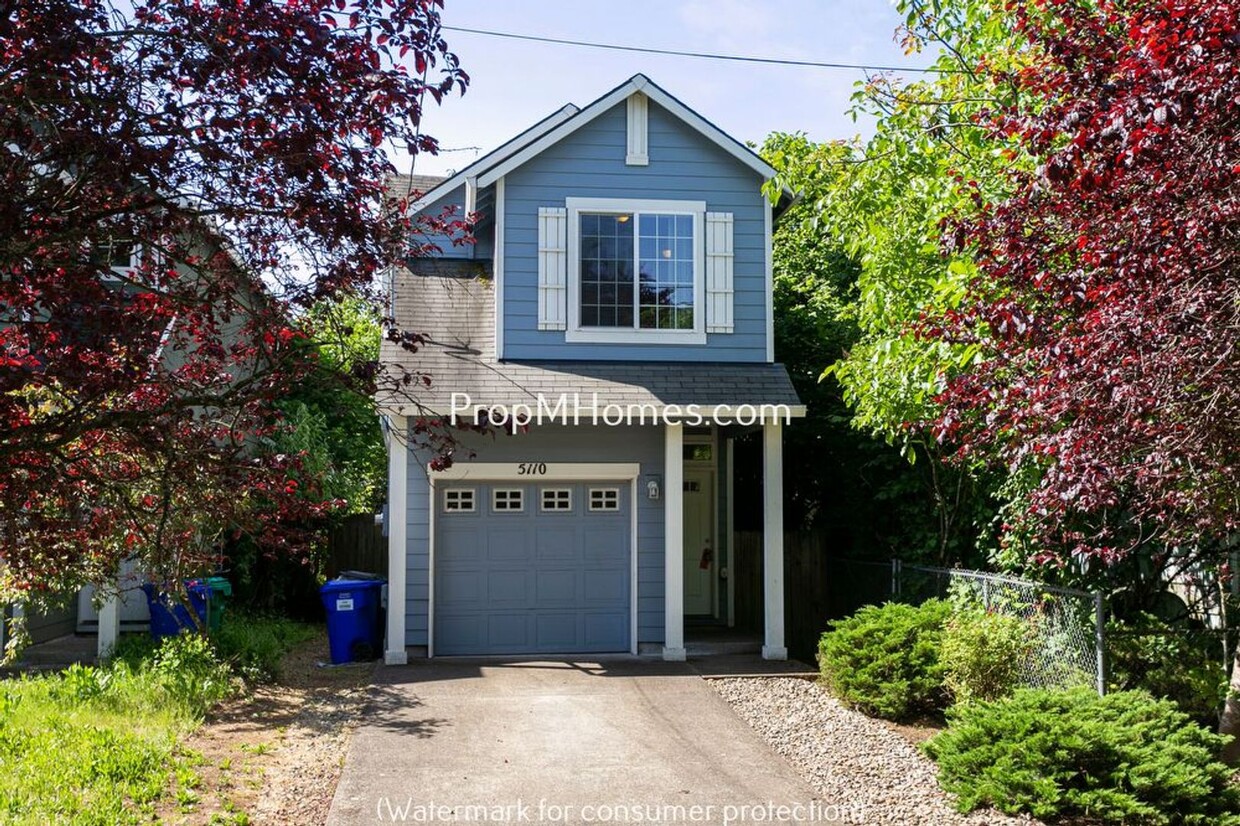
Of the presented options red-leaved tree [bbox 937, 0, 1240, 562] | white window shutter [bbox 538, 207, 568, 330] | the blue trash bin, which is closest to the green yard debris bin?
the blue trash bin

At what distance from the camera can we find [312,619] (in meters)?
16.2

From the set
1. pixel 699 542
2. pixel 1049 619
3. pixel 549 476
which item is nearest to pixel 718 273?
pixel 549 476

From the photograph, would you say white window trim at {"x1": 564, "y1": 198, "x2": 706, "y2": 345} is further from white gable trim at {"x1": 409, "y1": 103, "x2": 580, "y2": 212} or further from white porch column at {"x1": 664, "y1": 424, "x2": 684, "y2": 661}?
white porch column at {"x1": 664, "y1": 424, "x2": 684, "y2": 661}

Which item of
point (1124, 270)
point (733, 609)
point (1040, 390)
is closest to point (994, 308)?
point (1040, 390)

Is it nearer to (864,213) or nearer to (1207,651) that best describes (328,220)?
(864,213)

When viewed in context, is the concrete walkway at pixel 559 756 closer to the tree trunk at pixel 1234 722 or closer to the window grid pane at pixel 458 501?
the window grid pane at pixel 458 501

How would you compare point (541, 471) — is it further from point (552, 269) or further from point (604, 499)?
point (552, 269)

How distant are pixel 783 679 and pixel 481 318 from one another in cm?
584

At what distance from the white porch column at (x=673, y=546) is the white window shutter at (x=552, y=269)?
1.94 meters

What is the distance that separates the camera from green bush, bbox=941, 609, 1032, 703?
907 centimetres

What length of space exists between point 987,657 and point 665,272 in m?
6.11

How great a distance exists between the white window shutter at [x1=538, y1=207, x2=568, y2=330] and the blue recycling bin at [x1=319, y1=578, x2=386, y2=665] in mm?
3862

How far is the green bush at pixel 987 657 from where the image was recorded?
29.8ft

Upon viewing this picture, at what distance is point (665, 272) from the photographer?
1295 cm
